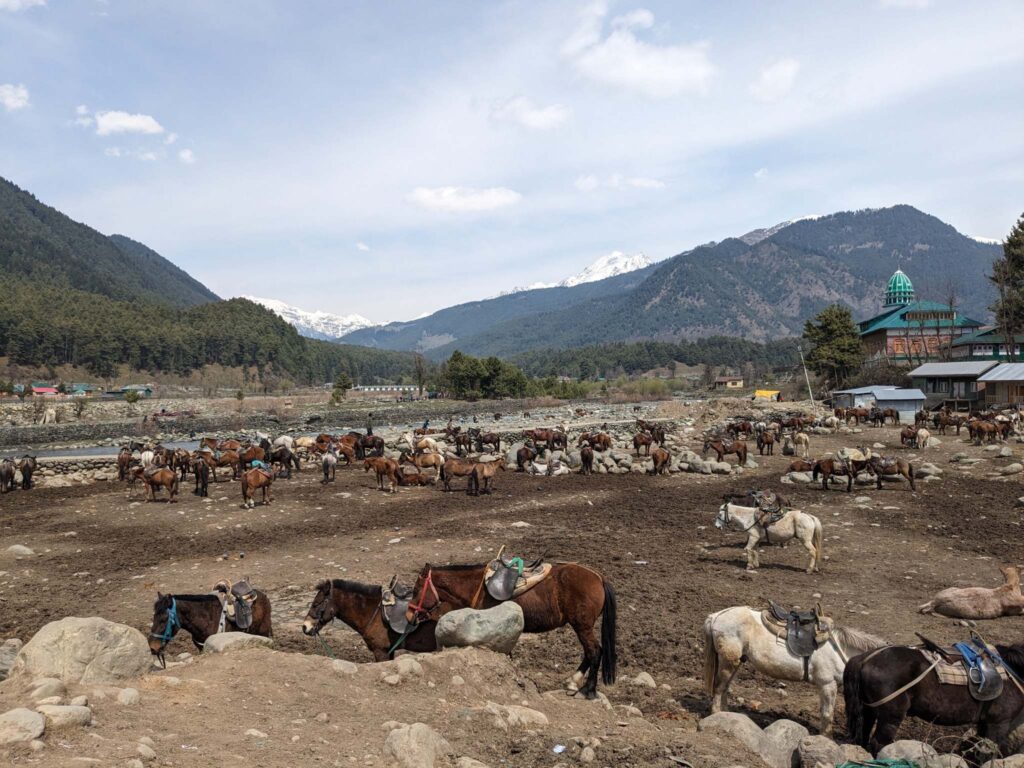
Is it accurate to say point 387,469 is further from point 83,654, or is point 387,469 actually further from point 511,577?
point 83,654

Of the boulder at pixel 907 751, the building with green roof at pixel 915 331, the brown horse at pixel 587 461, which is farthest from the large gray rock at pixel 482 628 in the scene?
the building with green roof at pixel 915 331

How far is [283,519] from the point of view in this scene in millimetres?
18094

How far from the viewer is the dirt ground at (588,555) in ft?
26.7

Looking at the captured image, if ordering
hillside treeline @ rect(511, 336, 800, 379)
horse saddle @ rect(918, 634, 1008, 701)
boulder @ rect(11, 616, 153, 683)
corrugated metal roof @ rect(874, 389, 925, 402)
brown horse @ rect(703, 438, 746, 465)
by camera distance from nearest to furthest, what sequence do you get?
horse saddle @ rect(918, 634, 1008, 701)
boulder @ rect(11, 616, 153, 683)
brown horse @ rect(703, 438, 746, 465)
corrugated metal roof @ rect(874, 389, 925, 402)
hillside treeline @ rect(511, 336, 800, 379)

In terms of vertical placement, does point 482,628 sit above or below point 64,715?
below

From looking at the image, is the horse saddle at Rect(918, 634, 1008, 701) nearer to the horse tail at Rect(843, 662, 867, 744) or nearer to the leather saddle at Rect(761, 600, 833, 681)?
the horse tail at Rect(843, 662, 867, 744)

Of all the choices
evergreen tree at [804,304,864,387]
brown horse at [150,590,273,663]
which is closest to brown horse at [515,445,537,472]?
brown horse at [150,590,273,663]

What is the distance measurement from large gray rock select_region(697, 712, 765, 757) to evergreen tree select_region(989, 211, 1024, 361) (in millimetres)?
54122

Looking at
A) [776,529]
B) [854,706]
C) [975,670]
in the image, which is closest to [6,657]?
[854,706]

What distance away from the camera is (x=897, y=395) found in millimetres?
46531

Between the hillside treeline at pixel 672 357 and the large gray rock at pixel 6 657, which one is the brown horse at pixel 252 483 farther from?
the hillside treeline at pixel 672 357

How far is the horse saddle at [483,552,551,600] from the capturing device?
7.54 meters

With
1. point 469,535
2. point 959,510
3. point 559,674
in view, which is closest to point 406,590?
point 559,674

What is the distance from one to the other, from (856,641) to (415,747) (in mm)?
4323
